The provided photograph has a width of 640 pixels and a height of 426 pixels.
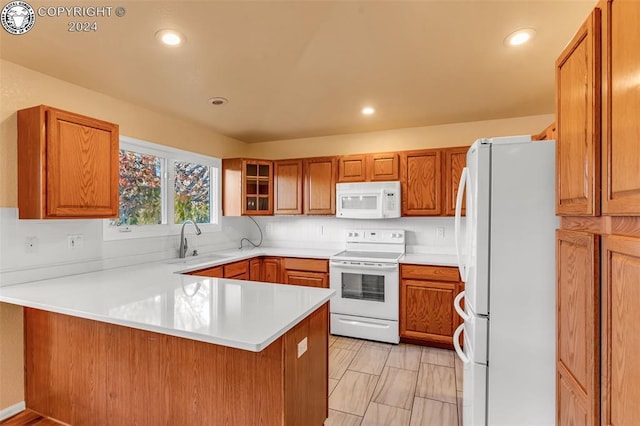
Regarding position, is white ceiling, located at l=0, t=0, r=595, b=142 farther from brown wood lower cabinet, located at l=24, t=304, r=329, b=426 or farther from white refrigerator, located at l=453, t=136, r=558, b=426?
brown wood lower cabinet, located at l=24, t=304, r=329, b=426

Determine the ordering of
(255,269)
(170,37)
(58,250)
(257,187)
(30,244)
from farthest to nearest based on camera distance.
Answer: (257,187)
(255,269)
(58,250)
(30,244)
(170,37)

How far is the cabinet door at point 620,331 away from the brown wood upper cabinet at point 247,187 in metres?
3.43

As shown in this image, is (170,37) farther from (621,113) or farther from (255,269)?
(255,269)

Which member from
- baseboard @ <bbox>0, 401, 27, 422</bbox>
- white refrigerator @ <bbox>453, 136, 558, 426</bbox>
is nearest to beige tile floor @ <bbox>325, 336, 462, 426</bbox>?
Result: white refrigerator @ <bbox>453, 136, 558, 426</bbox>

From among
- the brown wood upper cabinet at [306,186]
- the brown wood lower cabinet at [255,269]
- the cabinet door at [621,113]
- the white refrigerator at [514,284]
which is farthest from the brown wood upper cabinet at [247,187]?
the cabinet door at [621,113]

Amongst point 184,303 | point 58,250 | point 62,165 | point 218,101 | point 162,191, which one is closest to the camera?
point 184,303

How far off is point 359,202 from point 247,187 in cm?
145

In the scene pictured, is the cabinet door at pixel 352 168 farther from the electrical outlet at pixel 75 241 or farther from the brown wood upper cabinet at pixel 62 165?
the electrical outlet at pixel 75 241

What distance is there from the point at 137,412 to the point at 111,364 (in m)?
0.30

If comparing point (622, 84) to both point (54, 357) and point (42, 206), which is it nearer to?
point (42, 206)

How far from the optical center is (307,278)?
3.54m

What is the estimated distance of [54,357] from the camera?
6.22ft

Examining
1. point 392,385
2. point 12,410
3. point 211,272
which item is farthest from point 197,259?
point 392,385

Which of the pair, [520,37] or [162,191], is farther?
[162,191]
